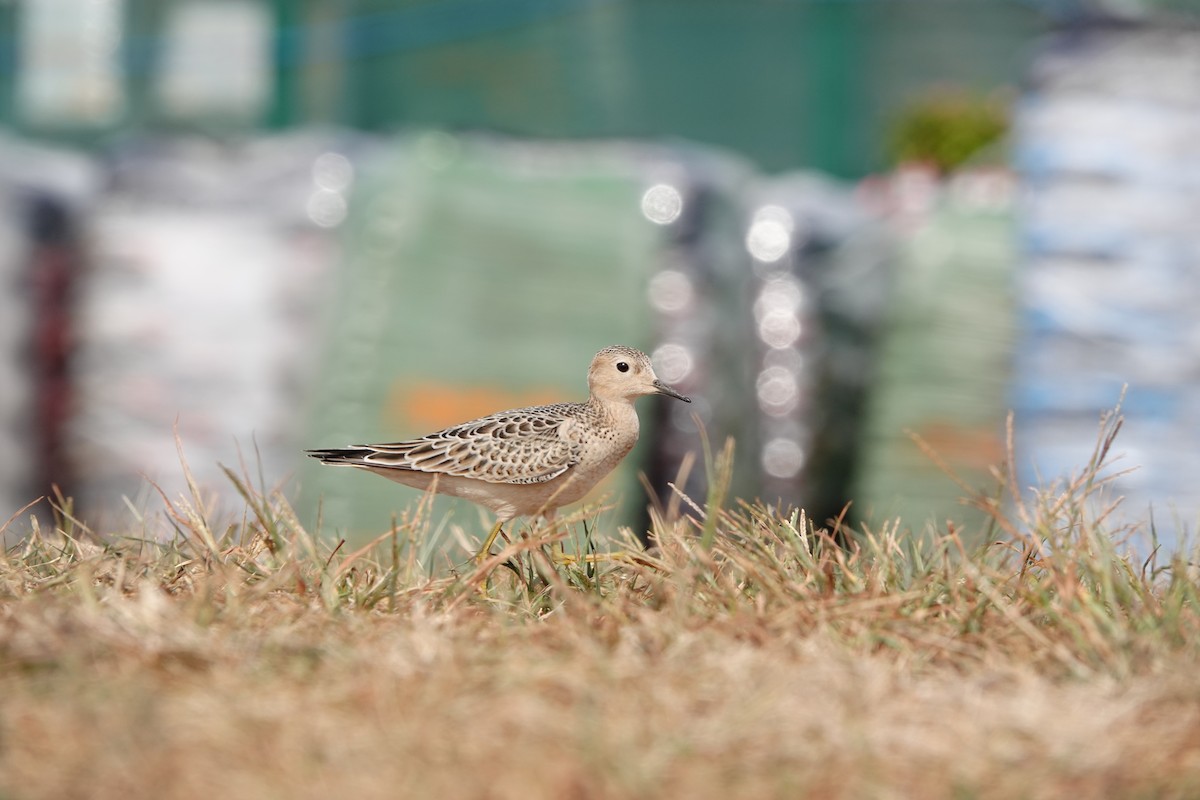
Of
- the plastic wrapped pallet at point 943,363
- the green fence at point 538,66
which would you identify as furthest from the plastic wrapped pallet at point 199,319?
the plastic wrapped pallet at point 943,363

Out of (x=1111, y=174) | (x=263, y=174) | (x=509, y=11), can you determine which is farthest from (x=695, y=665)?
(x=509, y=11)

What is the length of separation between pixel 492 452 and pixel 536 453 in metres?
Result: 0.11

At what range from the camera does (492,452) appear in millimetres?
3668

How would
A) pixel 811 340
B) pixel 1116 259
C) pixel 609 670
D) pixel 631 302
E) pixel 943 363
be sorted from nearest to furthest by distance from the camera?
pixel 609 670, pixel 1116 259, pixel 631 302, pixel 943 363, pixel 811 340

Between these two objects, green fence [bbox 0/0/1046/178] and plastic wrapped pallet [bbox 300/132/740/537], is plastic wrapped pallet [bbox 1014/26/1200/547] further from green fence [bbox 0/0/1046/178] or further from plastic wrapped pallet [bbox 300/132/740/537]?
green fence [bbox 0/0/1046/178]

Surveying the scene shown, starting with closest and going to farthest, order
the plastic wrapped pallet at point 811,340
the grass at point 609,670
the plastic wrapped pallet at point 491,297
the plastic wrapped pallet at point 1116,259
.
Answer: the grass at point 609,670 < the plastic wrapped pallet at point 1116,259 < the plastic wrapped pallet at point 491,297 < the plastic wrapped pallet at point 811,340

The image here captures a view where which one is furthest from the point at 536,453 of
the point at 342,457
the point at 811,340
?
the point at 811,340

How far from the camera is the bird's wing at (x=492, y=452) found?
3.61 meters

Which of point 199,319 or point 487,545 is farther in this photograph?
point 199,319

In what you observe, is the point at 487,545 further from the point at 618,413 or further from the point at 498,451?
the point at 618,413

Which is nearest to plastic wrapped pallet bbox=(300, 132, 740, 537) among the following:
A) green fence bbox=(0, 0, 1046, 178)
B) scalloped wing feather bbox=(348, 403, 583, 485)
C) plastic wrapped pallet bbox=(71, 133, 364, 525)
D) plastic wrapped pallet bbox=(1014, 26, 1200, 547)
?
plastic wrapped pallet bbox=(71, 133, 364, 525)

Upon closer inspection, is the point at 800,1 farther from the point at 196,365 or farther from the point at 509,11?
the point at 196,365

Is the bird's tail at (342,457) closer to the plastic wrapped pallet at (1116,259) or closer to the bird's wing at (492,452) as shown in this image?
the bird's wing at (492,452)

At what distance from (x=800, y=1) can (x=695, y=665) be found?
809 cm
